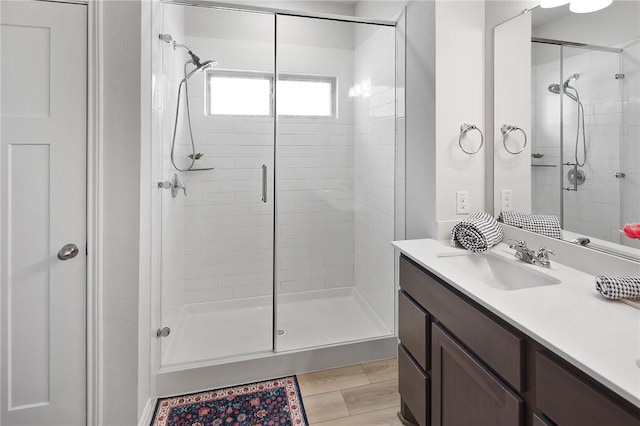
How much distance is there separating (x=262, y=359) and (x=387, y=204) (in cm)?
130

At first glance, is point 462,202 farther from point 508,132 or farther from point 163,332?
point 163,332

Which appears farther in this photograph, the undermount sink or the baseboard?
the baseboard

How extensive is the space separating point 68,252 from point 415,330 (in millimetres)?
1519

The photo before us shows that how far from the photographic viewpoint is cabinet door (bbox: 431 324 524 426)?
979mm

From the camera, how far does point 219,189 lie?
2.47 m

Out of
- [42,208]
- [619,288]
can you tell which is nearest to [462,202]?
[619,288]

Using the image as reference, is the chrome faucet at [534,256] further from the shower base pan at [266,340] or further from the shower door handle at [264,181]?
the shower door handle at [264,181]

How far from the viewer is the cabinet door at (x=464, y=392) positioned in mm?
979

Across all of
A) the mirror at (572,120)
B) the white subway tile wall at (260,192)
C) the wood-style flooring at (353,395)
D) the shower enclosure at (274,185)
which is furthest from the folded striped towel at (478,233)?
the white subway tile wall at (260,192)

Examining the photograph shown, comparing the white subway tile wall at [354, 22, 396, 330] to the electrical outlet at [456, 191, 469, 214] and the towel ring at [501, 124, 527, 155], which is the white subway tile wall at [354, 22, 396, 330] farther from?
the towel ring at [501, 124, 527, 155]

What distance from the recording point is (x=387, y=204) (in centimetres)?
242

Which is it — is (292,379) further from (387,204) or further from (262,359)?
(387,204)

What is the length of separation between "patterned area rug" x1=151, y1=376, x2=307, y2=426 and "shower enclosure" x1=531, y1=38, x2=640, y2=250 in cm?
159

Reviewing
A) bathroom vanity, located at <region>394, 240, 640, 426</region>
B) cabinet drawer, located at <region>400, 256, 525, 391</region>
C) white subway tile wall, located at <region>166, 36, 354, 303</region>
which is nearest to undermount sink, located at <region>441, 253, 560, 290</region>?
bathroom vanity, located at <region>394, 240, 640, 426</region>
